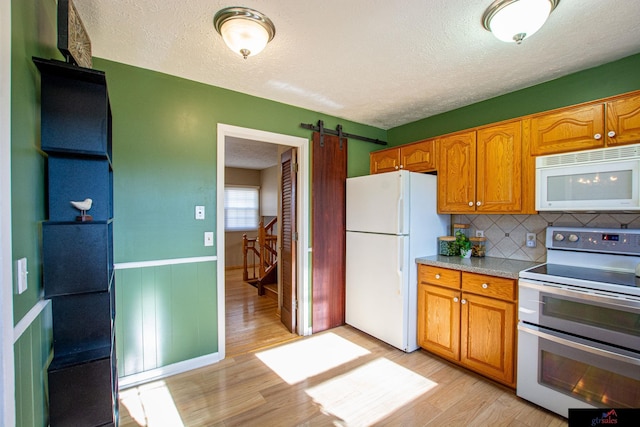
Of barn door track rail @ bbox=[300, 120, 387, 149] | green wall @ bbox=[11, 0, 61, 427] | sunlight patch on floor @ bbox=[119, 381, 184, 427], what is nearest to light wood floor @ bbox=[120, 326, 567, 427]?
sunlight patch on floor @ bbox=[119, 381, 184, 427]

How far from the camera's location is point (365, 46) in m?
1.90

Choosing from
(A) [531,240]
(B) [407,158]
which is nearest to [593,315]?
(A) [531,240]

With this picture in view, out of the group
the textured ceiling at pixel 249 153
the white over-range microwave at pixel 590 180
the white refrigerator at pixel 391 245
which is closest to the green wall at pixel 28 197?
the white refrigerator at pixel 391 245

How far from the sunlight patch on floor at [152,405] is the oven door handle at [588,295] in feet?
8.24

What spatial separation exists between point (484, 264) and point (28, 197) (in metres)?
2.88

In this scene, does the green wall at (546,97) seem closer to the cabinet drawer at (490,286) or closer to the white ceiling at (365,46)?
the white ceiling at (365,46)

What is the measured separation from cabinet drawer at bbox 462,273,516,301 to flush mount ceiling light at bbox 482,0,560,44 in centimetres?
162

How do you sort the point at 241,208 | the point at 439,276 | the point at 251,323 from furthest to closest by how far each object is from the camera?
the point at 241,208, the point at 251,323, the point at 439,276

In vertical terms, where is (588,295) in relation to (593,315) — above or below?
above

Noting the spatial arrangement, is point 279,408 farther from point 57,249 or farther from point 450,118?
point 450,118

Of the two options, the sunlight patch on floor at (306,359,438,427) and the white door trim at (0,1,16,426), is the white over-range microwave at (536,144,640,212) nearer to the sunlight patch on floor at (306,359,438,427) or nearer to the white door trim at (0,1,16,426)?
the sunlight patch on floor at (306,359,438,427)

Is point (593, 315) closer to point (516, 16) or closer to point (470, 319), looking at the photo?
point (470, 319)

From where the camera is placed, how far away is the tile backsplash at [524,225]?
2.09 metres

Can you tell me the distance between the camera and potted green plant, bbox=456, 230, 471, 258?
273 centimetres
